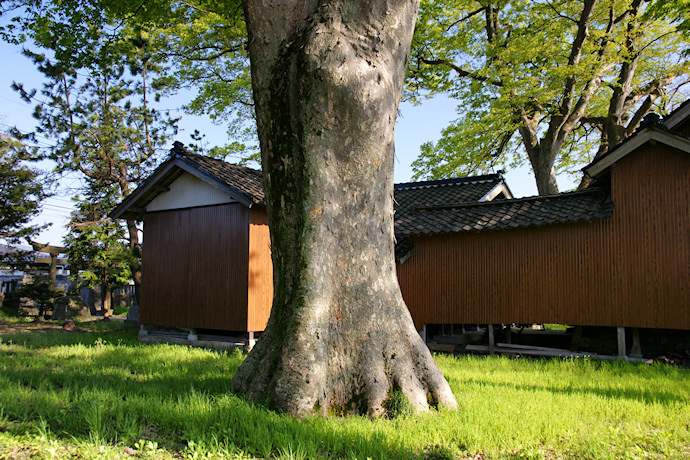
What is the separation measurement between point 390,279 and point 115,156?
52.9ft

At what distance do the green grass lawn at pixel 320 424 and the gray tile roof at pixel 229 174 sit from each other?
5.35 metres

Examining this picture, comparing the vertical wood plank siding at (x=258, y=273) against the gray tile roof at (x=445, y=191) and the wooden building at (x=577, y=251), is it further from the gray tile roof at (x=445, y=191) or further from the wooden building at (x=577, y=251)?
the gray tile roof at (x=445, y=191)

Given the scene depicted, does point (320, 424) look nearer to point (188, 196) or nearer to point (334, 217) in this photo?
point (334, 217)

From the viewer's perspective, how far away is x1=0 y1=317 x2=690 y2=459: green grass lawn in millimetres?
3664

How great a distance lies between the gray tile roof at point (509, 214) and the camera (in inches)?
388

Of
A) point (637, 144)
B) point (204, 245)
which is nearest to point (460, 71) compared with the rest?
point (637, 144)

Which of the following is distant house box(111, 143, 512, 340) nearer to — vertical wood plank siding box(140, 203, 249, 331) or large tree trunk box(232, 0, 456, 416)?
vertical wood plank siding box(140, 203, 249, 331)

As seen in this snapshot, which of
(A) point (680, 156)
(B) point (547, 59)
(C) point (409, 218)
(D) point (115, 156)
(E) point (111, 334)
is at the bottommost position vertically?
(E) point (111, 334)

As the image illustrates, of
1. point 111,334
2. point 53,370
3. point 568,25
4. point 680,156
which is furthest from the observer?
point 568,25

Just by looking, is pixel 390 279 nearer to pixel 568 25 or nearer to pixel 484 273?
pixel 484 273

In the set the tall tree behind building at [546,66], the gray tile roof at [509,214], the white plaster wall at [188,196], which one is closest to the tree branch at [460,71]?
the tall tree behind building at [546,66]

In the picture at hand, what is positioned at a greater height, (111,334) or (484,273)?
(484,273)

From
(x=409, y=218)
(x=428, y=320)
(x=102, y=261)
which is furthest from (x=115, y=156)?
(x=428, y=320)

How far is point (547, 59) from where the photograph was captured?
16547mm
